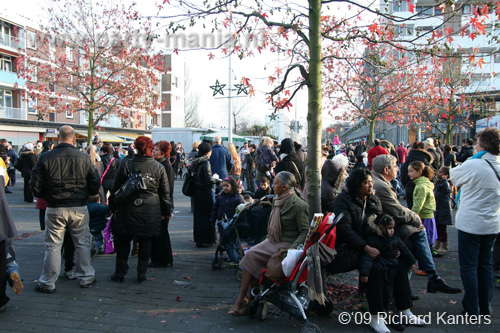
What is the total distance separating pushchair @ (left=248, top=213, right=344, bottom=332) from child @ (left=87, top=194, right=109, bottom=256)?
3.15 metres

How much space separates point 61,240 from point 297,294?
306cm

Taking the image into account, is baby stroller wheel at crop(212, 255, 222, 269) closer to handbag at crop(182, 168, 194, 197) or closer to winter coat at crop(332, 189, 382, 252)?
handbag at crop(182, 168, 194, 197)

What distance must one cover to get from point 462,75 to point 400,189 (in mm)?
13133

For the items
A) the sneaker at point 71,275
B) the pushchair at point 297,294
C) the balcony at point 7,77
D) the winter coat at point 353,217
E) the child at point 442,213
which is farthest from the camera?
the balcony at point 7,77

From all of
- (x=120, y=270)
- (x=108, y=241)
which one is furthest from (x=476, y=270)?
(x=108, y=241)

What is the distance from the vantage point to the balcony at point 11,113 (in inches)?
1404

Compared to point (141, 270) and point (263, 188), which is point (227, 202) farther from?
point (141, 270)

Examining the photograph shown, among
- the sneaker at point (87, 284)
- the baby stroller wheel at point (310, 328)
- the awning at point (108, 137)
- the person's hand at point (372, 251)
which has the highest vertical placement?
the awning at point (108, 137)

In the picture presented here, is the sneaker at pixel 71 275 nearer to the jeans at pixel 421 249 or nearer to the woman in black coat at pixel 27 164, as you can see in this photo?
the jeans at pixel 421 249

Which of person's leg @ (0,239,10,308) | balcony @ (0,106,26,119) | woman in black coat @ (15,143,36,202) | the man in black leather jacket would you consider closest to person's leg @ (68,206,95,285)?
the man in black leather jacket

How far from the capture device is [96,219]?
247 inches

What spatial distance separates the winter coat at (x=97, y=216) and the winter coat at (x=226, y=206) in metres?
1.73

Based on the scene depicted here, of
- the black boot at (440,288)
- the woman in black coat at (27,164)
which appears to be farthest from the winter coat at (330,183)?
the woman in black coat at (27,164)

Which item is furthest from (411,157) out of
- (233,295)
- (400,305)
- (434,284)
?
(233,295)
